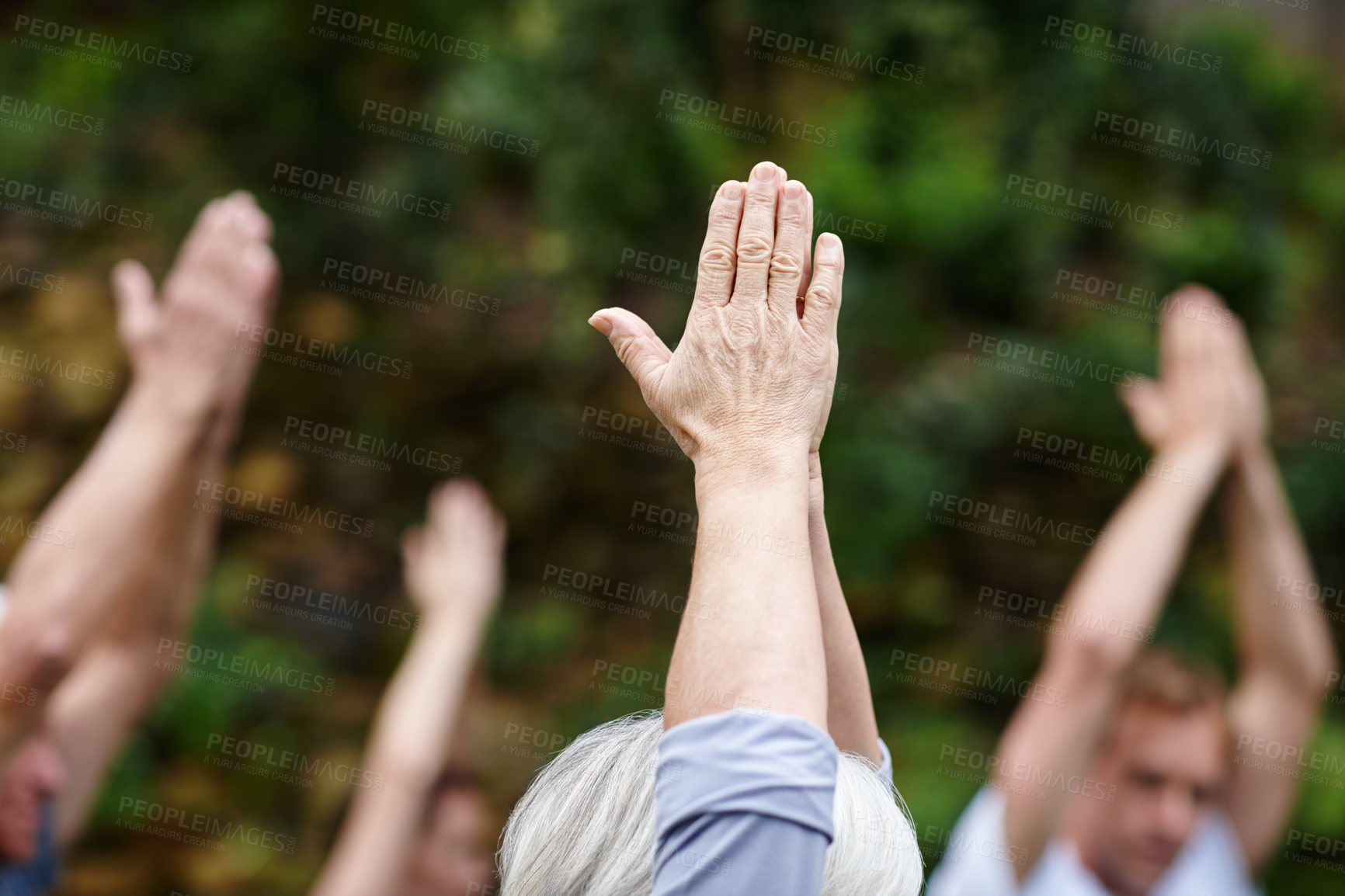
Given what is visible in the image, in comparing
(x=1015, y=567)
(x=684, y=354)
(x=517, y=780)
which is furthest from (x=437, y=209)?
(x=684, y=354)

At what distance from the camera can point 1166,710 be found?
2.57 m

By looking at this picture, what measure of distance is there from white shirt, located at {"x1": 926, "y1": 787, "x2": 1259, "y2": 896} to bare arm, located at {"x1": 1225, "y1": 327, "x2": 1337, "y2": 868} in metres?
0.10

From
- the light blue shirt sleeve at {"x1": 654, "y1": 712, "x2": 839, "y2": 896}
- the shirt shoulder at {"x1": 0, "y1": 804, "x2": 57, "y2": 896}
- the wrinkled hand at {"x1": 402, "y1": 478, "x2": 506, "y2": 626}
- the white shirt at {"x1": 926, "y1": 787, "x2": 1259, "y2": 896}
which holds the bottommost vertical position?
the shirt shoulder at {"x1": 0, "y1": 804, "x2": 57, "y2": 896}

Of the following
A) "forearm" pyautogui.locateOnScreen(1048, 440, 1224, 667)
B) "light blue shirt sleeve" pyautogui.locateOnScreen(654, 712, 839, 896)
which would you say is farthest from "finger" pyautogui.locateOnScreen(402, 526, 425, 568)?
"light blue shirt sleeve" pyautogui.locateOnScreen(654, 712, 839, 896)

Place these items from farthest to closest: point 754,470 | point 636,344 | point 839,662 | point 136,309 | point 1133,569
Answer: point 136,309
point 1133,569
point 839,662
point 636,344
point 754,470

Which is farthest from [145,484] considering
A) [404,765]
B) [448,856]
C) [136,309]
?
[448,856]

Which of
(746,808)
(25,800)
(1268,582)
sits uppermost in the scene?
(1268,582)

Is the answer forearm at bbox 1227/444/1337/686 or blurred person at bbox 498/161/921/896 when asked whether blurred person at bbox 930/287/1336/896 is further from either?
blurred person at bbox 498/161/921/896

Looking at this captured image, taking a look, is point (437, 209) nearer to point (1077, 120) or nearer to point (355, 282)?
point (355, 282)

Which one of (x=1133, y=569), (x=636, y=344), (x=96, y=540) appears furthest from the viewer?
(x=1133, y=569)

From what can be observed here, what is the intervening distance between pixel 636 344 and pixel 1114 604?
4.46ft

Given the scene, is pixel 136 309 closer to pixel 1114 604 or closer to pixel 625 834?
pixel 625 834

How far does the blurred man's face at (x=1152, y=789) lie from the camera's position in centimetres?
235

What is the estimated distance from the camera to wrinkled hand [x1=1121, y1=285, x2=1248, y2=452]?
232cm
